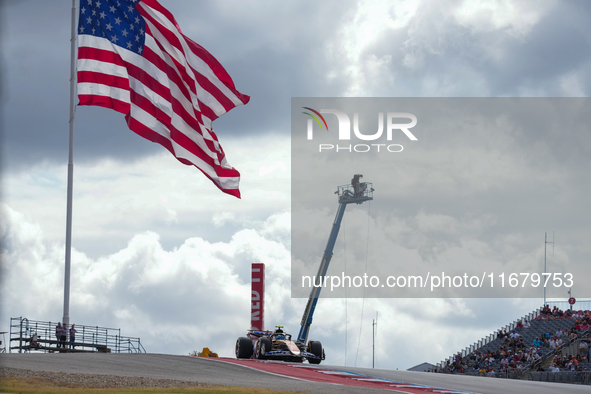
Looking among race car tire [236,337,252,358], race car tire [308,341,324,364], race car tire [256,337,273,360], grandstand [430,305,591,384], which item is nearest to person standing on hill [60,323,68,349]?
race car tire [236,337,252,358]

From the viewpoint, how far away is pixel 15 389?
15.3m

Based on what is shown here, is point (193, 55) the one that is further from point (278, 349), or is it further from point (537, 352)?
point (537, 352)

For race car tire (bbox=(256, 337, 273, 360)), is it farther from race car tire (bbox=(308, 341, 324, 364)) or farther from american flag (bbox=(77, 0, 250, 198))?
american flag (bbox=(77, 0, 250, 198))

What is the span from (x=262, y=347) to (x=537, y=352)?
17.5 m

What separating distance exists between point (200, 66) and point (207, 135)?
6.62ft

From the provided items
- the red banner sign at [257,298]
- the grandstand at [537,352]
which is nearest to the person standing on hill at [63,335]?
the red banner sign at [257,298]

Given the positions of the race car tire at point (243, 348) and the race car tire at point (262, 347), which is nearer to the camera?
the race car tire at point (262, 347)

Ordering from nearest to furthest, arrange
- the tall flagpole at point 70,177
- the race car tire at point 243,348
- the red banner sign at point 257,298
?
1. the tall flagpole at point 70,177
2. the race car tire at point 243,348
3. the red banner sign at point 257,298

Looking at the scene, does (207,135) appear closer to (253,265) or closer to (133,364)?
(133,364)

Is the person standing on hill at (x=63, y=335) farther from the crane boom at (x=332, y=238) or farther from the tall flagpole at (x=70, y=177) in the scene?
the crane boom at (x=332, y=238)

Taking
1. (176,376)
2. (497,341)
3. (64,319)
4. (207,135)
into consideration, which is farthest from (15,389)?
(497,341)

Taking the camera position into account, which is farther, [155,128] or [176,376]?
[176,376]

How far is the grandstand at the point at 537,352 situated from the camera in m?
38.0

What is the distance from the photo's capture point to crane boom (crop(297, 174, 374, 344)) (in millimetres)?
55156
